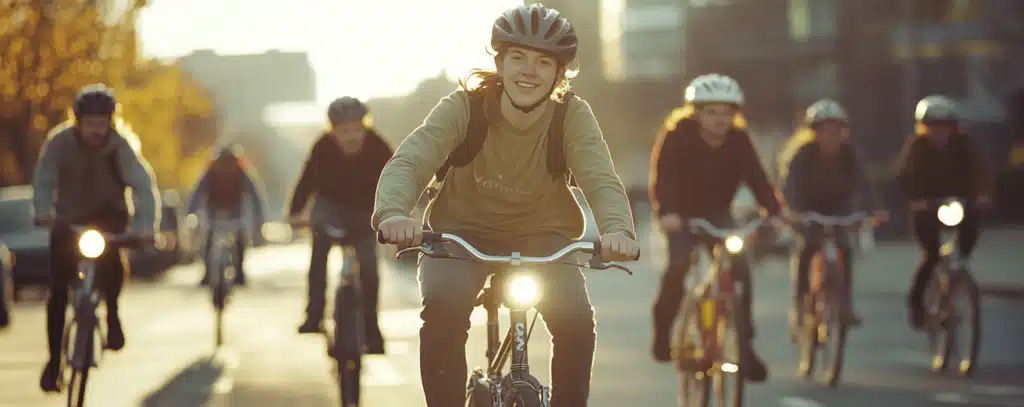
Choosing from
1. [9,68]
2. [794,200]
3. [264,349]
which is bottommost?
[264,349]

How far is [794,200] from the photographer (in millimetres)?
12133

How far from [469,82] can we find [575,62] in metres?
0.37

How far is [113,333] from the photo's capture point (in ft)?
31.0

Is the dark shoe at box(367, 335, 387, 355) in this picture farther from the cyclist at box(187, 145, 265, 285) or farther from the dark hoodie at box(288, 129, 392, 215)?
the cyclist at box(187, 145, 265, 285)

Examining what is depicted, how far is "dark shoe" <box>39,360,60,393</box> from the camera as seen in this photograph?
30.4 ft

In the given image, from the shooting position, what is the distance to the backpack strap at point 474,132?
575 centimetres

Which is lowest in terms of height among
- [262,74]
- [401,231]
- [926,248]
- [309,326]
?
[309,326]

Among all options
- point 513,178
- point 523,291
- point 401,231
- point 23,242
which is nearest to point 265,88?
point 23,242

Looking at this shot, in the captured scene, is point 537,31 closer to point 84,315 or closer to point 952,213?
point 84,315

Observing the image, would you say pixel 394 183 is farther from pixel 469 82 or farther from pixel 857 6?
pixel 857 6

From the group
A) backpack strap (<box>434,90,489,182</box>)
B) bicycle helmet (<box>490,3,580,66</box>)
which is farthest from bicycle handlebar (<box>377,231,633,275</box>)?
bicycle helmet (<box>490,3,580,66</box>)

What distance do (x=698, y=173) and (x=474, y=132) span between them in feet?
13.5

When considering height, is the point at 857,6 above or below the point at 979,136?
above

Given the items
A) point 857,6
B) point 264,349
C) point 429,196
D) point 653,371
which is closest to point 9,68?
point 264,349
